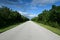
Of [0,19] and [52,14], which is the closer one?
[0,19]

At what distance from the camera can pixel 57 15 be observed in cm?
6038

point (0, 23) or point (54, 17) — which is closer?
point (0, 23)

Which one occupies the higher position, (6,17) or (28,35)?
(28,35)

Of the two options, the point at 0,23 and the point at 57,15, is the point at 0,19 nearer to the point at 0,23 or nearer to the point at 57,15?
the point at 0,23

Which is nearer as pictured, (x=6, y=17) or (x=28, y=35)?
(x=28, y=35)

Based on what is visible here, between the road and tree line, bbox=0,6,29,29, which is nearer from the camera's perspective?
the road

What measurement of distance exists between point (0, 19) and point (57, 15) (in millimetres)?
27926

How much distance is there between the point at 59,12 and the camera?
6253 centimetres

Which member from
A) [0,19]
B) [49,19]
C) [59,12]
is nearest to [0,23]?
[0,19]

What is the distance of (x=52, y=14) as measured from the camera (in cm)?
5978

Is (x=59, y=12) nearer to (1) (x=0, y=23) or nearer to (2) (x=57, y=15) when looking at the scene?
(2) (x=57, y=15)

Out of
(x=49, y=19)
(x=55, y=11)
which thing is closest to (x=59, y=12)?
(x=55, y=11)

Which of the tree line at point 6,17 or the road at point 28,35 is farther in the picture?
the tree line at point 6,17

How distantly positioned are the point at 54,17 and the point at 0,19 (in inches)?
1020
